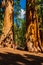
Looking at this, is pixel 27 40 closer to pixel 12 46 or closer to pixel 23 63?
pixel 12 46

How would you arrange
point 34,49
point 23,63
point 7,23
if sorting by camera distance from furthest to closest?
point 7,23 < point 34,49 < point 23,63

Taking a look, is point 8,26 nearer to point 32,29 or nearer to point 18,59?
point 32,29

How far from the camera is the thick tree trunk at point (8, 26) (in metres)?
15.5

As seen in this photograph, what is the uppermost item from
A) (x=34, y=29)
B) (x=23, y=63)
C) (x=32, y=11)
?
(x=32, y=11)

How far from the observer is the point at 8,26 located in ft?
51.6

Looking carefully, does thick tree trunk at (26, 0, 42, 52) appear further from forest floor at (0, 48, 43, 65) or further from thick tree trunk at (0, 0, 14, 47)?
forest floor at (0, 48, 43, 65)

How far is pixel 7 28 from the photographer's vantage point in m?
15.7

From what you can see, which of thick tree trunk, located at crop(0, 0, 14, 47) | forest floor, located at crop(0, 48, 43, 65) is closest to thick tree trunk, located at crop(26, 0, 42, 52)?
thick tree trunk, located at crop(0, 0, 14, 47)

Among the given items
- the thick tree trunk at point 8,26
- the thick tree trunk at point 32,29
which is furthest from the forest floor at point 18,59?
the thick tree trunk at point 8,26

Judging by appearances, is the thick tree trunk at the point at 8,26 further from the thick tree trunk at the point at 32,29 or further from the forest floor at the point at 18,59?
the forest floor at the point at 18,59

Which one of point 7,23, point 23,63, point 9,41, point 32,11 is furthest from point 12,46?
point 23,63

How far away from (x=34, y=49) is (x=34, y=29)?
50.9 inches

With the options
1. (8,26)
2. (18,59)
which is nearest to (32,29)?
(8,26)

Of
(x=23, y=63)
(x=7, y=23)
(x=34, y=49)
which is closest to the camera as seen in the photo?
(x=23, y=63)
